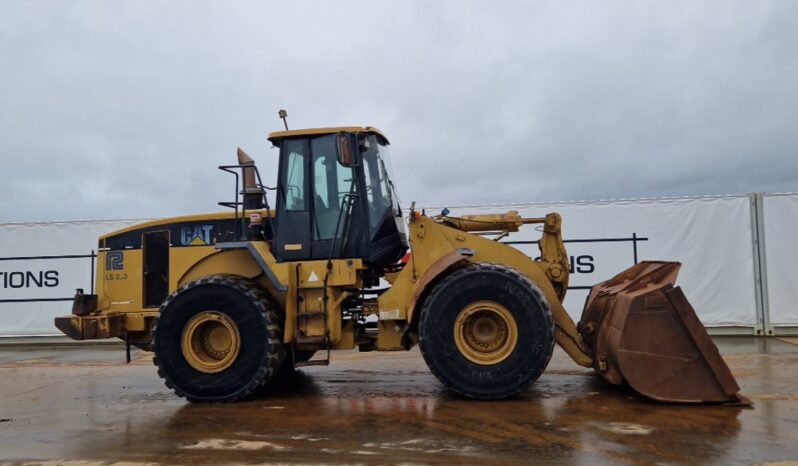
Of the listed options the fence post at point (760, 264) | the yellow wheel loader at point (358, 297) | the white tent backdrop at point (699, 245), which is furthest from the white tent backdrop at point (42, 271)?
the fence post at point (760, 264)

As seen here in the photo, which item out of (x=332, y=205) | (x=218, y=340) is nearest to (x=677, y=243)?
(x=332, y=205)

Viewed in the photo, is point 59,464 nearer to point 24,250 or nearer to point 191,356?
point 191,356

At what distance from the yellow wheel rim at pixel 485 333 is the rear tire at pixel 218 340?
6.04ft

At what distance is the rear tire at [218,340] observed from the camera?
6.17 m

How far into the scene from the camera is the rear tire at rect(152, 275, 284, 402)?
617cm

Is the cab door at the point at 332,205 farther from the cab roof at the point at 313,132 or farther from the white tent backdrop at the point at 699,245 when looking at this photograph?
the white tent backdrop at the point at 699,245

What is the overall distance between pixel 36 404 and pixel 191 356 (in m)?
2.00

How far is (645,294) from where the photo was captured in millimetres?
5551

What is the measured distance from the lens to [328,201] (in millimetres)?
6559

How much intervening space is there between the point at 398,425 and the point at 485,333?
4.31ft

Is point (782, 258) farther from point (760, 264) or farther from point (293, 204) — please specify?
point (293, 204)

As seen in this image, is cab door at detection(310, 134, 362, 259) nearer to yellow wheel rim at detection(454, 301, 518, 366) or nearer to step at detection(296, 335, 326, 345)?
step at detection(296, 335, 326, 345)

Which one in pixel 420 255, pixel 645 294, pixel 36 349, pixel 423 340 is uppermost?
pixel 420 255

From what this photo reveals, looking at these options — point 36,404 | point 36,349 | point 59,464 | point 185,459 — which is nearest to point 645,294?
point 185,459
